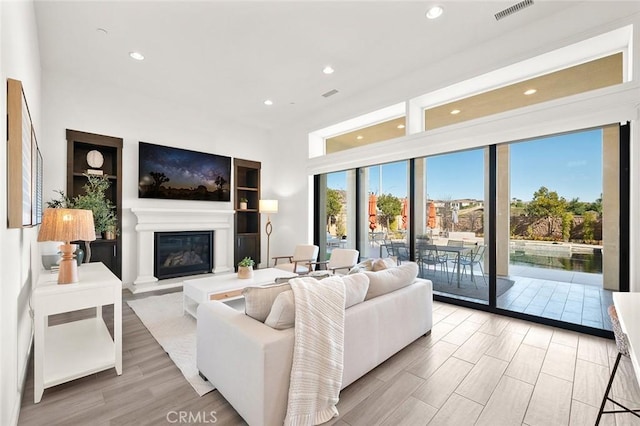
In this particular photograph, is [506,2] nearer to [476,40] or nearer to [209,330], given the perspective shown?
[476,40]

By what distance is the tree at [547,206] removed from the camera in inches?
123

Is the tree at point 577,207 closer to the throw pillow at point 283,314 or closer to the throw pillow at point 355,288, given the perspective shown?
the throw pillow at point 355,288

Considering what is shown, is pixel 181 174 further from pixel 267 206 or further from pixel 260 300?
pixel 260 300

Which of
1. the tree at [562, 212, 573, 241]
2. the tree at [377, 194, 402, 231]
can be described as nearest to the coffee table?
the tree at [377, 194, 402, 231]

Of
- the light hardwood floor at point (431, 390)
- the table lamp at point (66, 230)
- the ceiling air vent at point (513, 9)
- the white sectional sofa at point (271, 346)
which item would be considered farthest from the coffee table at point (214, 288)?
the ceiling air vent at point (513, 9)

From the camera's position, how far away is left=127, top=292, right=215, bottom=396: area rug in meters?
2.21

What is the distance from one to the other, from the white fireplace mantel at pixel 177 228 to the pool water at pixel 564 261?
4989mm

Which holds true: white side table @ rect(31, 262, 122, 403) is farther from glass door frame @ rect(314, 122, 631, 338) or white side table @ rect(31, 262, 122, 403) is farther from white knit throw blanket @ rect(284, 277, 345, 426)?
glass door frame @ rect(314, 122, 631, 338)

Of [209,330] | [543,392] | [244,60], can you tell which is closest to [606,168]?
[543,392]

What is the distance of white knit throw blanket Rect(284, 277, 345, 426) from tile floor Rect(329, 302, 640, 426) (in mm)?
190

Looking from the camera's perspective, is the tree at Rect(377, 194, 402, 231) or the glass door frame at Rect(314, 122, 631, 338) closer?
the glass door frame at Rect(314, 122, 631, 338)

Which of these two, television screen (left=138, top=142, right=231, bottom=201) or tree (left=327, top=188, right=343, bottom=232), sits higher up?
television screen (left=138, top=142, right=231, bottom=201)

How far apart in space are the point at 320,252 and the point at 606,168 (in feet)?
14.7

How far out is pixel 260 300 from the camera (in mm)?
1810
